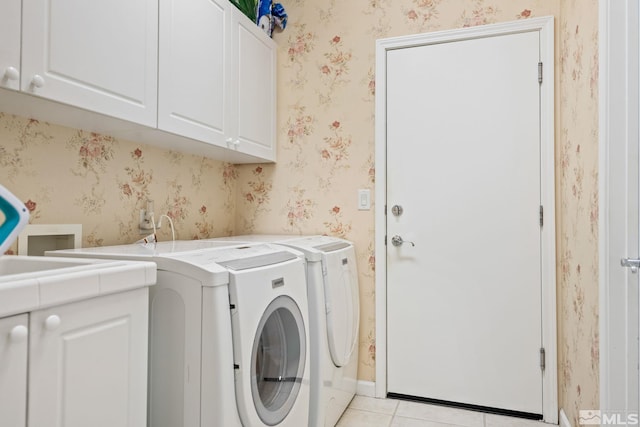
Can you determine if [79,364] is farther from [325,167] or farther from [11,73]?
[325,167]

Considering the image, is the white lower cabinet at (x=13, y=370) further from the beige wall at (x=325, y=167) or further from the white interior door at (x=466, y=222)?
the white interior door at (x=466, y=222)

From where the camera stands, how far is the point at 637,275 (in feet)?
4.04

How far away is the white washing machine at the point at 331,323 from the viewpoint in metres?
1.78

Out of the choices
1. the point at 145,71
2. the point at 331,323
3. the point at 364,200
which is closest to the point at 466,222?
the point at 364,200

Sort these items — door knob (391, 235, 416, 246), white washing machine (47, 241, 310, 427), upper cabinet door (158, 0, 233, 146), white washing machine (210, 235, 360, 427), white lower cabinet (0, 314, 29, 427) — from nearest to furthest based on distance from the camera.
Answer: white lower cabinet (0, 314, 29, 427) < white washing machine (47, 241, 310, 427) < upper cabinet door (158, 0, 233, 146) < white washing machine (210, 235, 360, 427) < door knob (391, 235, 416, 246)

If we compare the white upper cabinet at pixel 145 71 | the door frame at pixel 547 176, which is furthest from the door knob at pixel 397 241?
the white upper cabinet at pixel 145 71

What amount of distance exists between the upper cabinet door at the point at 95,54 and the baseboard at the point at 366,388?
1.78 metres

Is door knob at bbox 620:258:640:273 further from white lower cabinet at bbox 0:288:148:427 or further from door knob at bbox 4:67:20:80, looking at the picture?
door knob at bbox 4:67:20:80

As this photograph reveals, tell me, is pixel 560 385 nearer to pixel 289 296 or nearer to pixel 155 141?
pixel 289 296

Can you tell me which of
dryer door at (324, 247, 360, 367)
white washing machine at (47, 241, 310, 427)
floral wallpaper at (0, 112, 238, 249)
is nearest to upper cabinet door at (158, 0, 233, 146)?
floral wallpaper at (0, 112, 238, 249)

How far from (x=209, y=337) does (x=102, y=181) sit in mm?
965

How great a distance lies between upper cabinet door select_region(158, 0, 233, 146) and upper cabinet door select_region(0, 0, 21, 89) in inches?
21.0

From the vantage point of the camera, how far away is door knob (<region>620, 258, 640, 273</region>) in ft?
3.99

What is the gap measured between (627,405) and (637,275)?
16.1 inches
